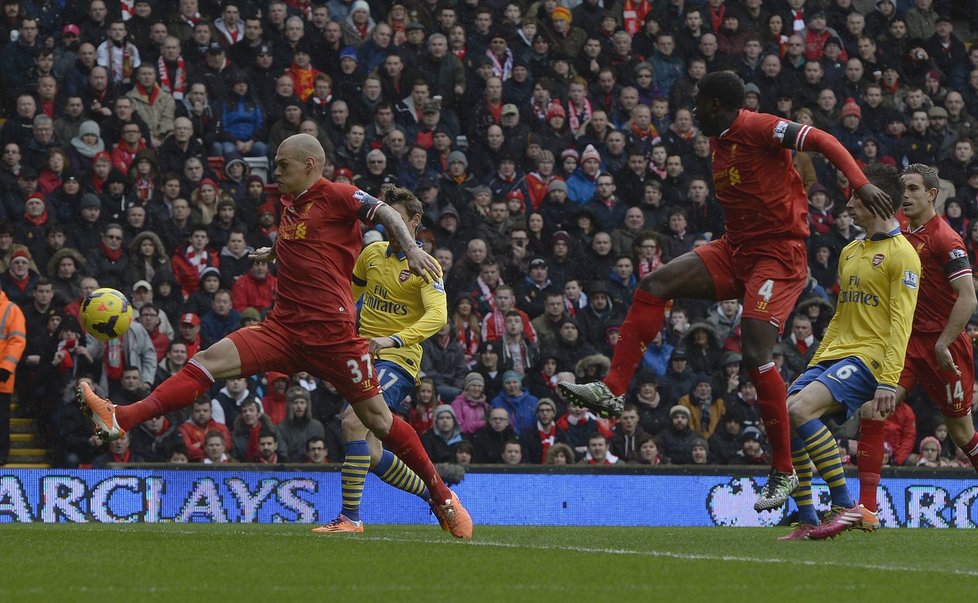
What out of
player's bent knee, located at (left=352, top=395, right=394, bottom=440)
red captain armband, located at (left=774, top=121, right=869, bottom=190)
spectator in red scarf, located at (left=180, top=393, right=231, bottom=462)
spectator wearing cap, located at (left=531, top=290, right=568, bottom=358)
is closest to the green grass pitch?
player's bent knee, located at (left=352, top=395, right=394, bottom=440)

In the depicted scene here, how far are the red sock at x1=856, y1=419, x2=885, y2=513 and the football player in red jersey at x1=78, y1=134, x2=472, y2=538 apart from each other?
11.5 ft

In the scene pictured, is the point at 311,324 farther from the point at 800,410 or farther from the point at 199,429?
the point at 199,429

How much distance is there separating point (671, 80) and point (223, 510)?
10.7m

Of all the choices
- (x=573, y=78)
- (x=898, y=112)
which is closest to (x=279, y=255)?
(x=573, y=78)

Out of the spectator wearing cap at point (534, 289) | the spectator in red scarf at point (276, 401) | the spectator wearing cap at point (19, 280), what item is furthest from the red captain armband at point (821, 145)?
the spectator wearing cap at point (19, 280)

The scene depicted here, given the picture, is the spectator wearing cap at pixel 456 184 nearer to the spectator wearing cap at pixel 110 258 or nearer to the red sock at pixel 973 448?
the spectator wearing cap at pixel 110 258

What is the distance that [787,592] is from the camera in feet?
23.8

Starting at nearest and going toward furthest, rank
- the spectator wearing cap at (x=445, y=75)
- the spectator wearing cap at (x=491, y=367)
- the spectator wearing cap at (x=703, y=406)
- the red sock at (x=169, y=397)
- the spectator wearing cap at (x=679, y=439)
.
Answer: the red sock at (x=169, y=397) < the spectator wearing cap at (x=679, y=439) < the spectator wearing cap at (x=491, y=367) < the spectator wearing cap at (x=703, y=406) < the spectator wearing cap at (x=445, y=75)

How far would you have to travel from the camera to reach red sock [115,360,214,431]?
396 inches

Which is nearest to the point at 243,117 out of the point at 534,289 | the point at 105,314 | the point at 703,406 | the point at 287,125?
the point at 287,125

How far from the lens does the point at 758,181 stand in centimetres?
1054

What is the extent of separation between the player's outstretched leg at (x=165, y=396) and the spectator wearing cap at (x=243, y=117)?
9456mm

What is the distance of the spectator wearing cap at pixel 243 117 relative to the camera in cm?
1944

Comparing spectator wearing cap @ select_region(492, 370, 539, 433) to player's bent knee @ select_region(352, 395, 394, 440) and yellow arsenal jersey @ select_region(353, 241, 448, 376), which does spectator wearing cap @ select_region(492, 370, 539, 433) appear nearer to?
yellow arsenal jersey @ select_region(353, 241, 448, 376)
